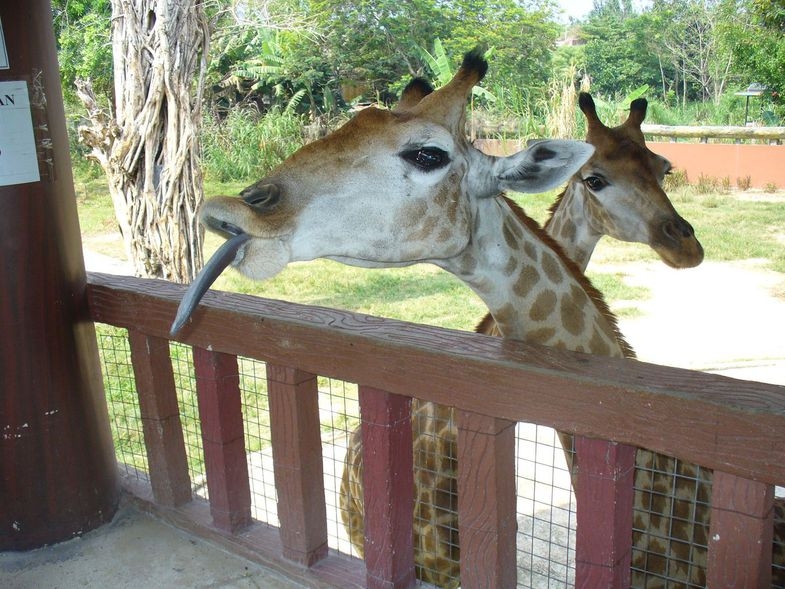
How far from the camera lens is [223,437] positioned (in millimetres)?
2672

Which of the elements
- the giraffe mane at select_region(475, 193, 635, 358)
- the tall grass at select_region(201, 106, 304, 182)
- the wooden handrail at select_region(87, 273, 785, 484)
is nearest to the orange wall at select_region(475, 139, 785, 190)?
the tall grass at select_region(201, 106, 304, 182)

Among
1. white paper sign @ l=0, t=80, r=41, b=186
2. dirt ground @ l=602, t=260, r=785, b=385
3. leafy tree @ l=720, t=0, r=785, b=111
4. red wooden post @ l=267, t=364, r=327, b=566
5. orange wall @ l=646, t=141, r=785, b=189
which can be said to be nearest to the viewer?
red wooden post @ l=267, t=364, r=327, b=566

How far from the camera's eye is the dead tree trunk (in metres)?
6.64

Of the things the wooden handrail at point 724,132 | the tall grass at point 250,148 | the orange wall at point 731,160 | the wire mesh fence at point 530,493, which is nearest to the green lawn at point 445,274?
the orange wall at point 731,160

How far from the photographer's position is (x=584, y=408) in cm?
186

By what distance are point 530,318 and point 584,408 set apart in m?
0.78

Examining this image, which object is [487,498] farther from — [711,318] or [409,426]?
[711,318]

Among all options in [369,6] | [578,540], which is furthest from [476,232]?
[369,6]

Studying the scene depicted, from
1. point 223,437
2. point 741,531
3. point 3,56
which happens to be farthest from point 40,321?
point 741,531

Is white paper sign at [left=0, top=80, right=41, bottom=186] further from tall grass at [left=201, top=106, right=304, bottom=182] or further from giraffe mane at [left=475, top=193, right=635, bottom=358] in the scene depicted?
tall grass at [left=201, top=106, right=304, bottom=182]

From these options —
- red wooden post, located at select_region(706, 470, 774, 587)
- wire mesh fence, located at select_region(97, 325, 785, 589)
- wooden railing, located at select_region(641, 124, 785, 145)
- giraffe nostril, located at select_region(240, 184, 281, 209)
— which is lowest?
wire mesh fence, located at select_region(97, 325, 785, 589)

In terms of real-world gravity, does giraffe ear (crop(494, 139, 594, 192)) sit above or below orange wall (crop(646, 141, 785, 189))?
above

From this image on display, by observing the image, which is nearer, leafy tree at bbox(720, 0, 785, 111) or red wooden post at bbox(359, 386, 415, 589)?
red wooden post at bbox(359, 386, 415, 589)

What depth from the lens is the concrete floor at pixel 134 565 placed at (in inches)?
103
